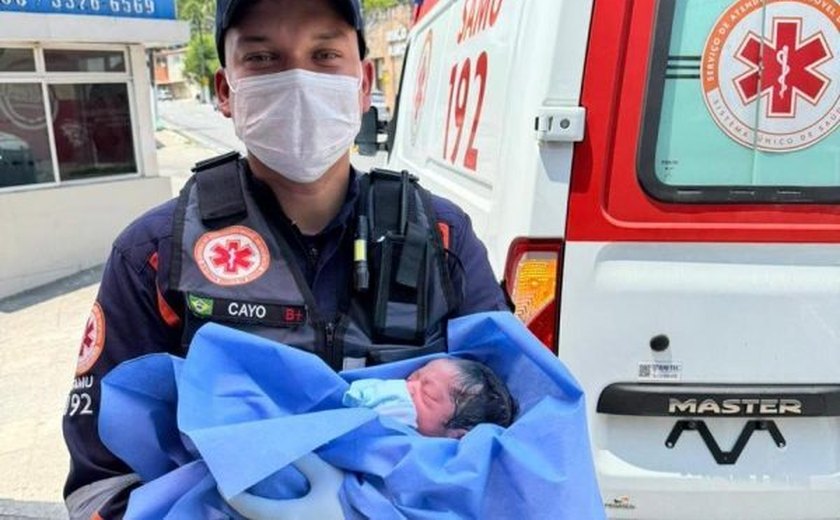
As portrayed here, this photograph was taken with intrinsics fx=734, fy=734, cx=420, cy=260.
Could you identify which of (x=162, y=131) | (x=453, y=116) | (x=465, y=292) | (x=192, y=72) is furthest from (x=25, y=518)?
(x=192, y=72)

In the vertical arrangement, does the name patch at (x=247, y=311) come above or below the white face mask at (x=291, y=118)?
below

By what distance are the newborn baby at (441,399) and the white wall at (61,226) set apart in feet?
24.0

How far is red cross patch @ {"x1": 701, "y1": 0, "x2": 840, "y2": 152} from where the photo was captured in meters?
1.88

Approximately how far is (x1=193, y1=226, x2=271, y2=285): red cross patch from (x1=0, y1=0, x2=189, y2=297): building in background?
691 centimetres

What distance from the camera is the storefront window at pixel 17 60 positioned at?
288 inches

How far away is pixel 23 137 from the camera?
7.59 m

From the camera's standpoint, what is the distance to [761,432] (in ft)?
6.68

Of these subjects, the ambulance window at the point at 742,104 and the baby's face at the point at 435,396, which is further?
the ambulance window at the point at 742,104

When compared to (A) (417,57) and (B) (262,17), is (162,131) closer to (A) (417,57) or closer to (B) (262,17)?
(A) (417,57)

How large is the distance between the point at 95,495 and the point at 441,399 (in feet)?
1.91

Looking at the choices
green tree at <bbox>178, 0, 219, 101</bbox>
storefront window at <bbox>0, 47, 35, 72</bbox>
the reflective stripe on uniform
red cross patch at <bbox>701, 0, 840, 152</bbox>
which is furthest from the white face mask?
green tree at <bbox>178, 0, 219, 101</bbox>

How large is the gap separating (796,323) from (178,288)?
162cm

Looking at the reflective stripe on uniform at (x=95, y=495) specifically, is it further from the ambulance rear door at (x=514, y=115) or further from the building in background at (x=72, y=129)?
the building in background at (x=72, y=129)

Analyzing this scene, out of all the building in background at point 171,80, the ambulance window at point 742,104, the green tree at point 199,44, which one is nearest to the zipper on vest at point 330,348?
the ambulance window at point 742,104
